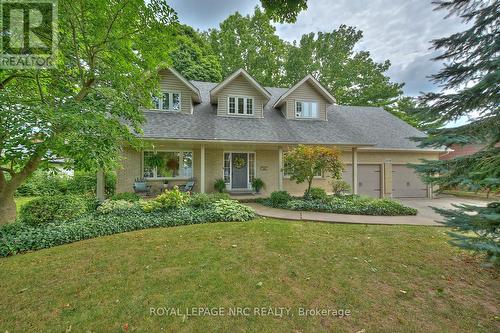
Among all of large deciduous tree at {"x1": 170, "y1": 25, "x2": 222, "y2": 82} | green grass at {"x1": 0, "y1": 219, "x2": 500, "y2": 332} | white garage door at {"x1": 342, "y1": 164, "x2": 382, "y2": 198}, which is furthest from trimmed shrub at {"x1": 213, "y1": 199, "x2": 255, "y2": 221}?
large deciduous tree at {"x1": 170, "y1": 25, "x2": 222, "y2": 82}

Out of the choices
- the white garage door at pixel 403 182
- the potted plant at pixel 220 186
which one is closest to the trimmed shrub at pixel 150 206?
the potted plant at pixel 220 186

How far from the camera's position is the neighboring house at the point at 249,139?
11172 mm

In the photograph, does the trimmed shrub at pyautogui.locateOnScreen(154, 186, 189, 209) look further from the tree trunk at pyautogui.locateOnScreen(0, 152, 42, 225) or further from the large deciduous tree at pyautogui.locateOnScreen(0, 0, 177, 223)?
the tree trunk at pyautogui.locateOnScreen(0, 152, 42, 225)

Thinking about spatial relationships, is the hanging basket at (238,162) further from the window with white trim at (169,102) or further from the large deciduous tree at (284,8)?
the large deciduous tree at (284,8)

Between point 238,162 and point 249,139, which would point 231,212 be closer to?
point 249,139

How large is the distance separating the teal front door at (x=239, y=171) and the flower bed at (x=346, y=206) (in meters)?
3.23

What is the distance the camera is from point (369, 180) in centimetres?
1407

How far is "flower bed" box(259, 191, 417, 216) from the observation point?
349 inches

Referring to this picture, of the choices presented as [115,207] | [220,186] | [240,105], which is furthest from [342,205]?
[115,207]

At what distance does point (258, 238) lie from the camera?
5746 millimetres

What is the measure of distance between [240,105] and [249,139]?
315 centimetres

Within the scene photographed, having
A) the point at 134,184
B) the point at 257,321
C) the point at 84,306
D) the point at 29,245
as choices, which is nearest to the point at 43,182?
the point at 134,184

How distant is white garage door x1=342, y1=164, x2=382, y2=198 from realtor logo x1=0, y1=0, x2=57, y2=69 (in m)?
15.1

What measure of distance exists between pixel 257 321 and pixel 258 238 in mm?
2931
